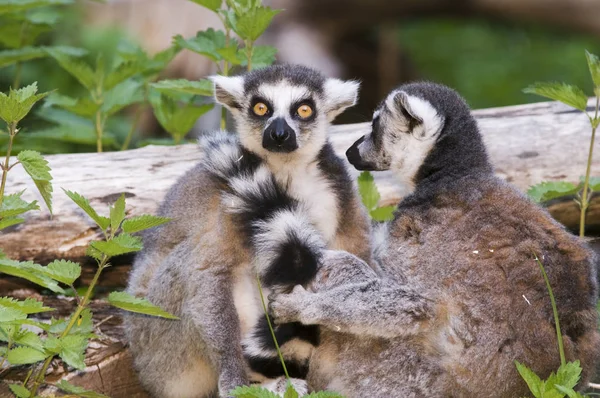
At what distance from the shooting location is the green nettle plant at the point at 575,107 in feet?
14.0

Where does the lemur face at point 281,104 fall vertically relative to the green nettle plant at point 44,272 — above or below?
above

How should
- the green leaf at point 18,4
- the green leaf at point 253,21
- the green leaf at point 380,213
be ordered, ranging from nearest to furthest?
1. the green leaf at point 253,21
2. the green leaf at point 380,213
3. the green leaf at point 18,4

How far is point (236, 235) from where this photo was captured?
3855 millimetres

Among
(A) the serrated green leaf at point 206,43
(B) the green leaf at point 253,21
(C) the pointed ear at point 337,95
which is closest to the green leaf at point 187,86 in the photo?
(A) the serrated green leaf at point 206,43

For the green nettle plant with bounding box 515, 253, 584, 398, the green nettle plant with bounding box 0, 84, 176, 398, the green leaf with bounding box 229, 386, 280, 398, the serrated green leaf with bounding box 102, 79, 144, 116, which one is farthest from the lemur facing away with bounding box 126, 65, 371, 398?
the serrated green leaf with bounding box 102, 79, 144, 116

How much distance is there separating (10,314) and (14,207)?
0.52 m

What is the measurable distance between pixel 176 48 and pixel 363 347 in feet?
9.64

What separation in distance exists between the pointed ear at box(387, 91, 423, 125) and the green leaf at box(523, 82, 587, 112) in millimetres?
655

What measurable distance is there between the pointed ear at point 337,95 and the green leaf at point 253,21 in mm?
575

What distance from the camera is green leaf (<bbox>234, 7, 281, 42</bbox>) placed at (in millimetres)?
4641

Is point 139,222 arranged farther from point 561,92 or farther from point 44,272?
point 561,92

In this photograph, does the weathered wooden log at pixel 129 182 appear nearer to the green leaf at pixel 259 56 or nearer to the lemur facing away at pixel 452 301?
the green leaf at pixel 259 56

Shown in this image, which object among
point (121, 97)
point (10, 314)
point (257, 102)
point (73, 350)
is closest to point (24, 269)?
point (10, 314)

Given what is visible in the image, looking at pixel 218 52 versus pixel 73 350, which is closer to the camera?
pixel 73 350
